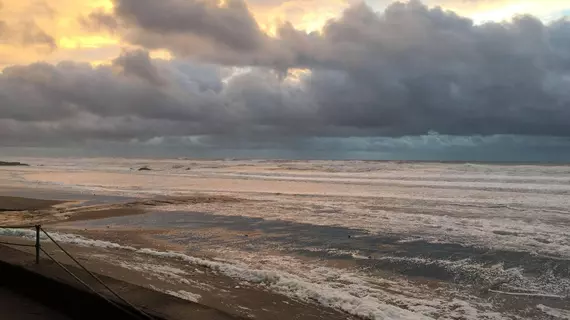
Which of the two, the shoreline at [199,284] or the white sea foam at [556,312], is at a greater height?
the shoreline at [199,284]

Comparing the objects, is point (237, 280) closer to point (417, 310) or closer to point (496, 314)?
point (417, 310)

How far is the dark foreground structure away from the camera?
5.36 metres

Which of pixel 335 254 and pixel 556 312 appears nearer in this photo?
pixel 556 312

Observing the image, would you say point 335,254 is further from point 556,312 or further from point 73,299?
point 73,299

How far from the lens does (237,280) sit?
8.23 meters

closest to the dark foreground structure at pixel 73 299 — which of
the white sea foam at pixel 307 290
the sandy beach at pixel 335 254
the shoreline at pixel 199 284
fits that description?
the shoreline at pixel 199 284

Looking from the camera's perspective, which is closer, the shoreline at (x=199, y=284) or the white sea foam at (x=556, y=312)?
the shoreline at (x=199, y=284)

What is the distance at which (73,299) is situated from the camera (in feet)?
19.6

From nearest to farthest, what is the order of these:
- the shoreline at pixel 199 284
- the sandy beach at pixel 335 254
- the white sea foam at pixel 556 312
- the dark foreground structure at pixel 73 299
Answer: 1. the dark foreground structure at pixel 73 299
2. the shoreline at pixel 199 284
3. the white sea foam at pixel 556 312
4. the sandy beach at pixel 335 254

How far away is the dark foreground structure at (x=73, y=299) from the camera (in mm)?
5359

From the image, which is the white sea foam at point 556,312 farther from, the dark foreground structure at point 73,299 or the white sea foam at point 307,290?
the dark foreground structure at point 73,299

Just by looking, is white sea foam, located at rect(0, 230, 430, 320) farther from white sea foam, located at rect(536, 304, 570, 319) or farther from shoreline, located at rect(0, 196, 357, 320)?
white sea foam, located at rect(536, 304, 570, 319)

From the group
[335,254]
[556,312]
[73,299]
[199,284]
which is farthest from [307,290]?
[556,312]

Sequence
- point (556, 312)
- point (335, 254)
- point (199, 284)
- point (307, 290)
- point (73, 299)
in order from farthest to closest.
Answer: point (335, 254)
point (199, 284)
point (307, 290)
point (556, 312)
point (73, 299)
